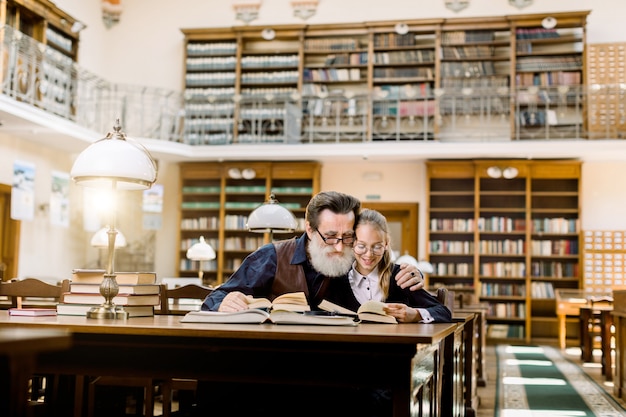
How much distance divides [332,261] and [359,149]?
8.34 m

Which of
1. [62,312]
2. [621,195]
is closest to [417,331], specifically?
[62,312]

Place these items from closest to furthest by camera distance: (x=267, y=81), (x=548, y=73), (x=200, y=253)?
(x=200, y=253) → (x=548, y=73) → (x=267, y=81)

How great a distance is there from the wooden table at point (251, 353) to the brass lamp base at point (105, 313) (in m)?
0.25

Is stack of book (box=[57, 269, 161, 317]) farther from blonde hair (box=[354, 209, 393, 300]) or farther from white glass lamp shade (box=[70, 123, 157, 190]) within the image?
blonde hair (box=[354, 209, 393, 300])

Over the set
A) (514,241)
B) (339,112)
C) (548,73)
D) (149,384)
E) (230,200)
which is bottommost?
(149,384)

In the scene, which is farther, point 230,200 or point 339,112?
point 230,200

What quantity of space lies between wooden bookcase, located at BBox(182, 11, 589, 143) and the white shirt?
8.27 metres

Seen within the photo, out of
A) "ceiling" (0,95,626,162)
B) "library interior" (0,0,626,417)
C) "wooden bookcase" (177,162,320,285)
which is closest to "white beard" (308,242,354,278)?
"library interior" (0,0,626,417)

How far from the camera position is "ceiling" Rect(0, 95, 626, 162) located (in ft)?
34.2

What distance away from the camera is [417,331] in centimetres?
222

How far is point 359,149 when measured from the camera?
1124 centimetres

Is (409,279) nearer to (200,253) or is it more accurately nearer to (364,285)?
(364,285)

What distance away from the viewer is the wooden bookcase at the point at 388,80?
11.5 meters

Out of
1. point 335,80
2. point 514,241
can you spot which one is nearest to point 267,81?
point 335,80
